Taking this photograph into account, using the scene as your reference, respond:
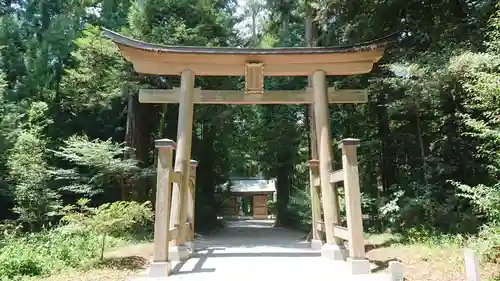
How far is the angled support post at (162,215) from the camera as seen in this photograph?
5.03m

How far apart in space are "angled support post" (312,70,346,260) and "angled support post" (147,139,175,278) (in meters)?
2.95

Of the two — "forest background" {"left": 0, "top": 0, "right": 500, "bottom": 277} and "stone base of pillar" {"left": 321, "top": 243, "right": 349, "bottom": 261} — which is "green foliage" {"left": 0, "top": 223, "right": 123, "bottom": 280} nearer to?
"forest background" {"left": 0, "top": 0, "right": 500, "bottom": 277}

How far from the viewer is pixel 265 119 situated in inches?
643

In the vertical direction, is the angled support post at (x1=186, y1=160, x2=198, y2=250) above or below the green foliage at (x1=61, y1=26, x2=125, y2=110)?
below

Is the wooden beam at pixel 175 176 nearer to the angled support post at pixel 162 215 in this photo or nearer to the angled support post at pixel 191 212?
the angled support post at pixel 162 215

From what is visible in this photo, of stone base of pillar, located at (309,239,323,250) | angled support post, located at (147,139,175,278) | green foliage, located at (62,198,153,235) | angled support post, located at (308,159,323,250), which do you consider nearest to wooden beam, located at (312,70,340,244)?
angled support post, located at (308,159,323,250)

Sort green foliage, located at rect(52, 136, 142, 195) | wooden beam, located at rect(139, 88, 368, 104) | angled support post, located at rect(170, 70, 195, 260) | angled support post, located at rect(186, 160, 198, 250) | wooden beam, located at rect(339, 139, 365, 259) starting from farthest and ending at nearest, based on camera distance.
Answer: green foliage, located at rect(52, 136, 142, 195)
angled support post, located at rect(186, 160, 198, 250)
wooden beam, located at rect(139, 88, 368, 104)
angled support post, located at rect(170, 70, 195, 260)
wooden beam, located at rect(339, 139, 365, 259)

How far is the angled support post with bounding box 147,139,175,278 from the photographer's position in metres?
5.03

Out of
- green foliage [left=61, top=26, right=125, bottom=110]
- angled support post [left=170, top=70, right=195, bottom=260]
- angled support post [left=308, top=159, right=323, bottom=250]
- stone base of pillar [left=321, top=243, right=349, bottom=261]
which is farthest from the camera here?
green foliage [left=61, top=26, right=125, bottom=110]

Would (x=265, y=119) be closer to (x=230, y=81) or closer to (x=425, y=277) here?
(x=230, y=81)

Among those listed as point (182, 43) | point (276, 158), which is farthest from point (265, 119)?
point (182, 43)

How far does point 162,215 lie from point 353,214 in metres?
2.95

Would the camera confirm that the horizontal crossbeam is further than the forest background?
No

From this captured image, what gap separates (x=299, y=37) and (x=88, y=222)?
11.4 m
